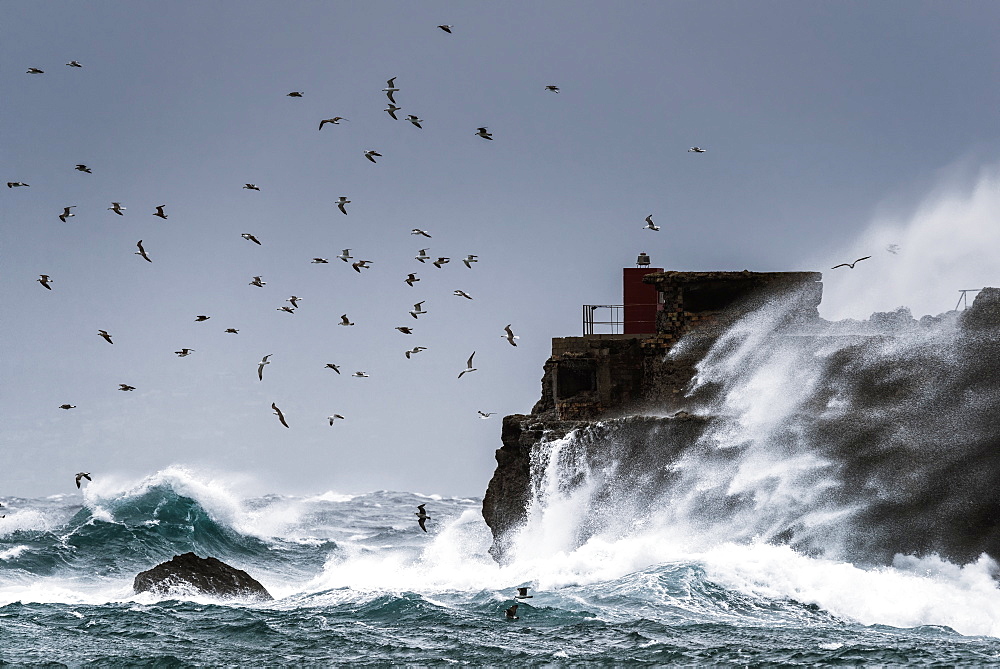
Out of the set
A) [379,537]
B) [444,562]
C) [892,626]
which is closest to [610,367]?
[444,562]

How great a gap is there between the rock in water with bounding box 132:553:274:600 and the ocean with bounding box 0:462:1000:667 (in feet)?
2.13

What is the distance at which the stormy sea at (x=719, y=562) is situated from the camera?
17.1m

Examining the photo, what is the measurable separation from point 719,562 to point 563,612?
3.82 m

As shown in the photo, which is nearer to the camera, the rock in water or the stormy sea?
the stormy sea

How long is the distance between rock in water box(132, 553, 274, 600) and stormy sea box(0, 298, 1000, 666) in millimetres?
619

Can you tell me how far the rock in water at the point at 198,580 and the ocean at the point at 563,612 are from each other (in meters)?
0.65

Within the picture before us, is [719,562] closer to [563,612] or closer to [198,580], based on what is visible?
[563,612]

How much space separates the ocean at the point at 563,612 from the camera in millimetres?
16391

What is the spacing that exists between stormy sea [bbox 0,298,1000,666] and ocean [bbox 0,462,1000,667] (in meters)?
0.06

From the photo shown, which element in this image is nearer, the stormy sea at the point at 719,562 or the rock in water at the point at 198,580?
the stormy sea at the point at 719,562

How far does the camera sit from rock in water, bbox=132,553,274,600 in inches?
941

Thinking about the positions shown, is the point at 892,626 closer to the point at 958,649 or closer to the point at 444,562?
the point at 958,649

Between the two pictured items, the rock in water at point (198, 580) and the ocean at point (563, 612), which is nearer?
the ocean at point (563, 612)

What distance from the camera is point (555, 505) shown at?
88.2ft
